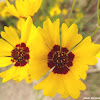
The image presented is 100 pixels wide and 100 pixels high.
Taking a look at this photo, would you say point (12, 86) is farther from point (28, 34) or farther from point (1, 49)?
point (28, 34)

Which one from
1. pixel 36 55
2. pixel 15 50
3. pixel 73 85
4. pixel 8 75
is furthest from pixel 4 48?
pixel 73 85

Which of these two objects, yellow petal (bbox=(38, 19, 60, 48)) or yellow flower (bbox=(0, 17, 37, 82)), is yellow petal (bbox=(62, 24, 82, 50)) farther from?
yellow flower (bbox=(0, 17, 37, 82))

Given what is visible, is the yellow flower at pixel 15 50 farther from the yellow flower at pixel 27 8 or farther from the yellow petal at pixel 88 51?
the yellow petal at pixel 88 51

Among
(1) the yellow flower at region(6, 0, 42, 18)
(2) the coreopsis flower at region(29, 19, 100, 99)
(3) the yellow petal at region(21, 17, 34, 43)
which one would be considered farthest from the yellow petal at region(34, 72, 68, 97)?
(1) the yellow flower at region(6, 0, 42, 18)

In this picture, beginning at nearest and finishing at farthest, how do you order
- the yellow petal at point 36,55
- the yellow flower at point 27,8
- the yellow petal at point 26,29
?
1. the yellow petal at point 36,55
2. the yellow petal at point 26,29
3. the yellow flower at point 27,8

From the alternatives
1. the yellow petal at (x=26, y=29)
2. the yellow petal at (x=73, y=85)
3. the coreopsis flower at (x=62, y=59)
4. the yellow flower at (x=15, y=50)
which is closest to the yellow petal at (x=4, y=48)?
the yellow flower at (x=15, y=50)

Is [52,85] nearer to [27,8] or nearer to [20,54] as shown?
[20,54]

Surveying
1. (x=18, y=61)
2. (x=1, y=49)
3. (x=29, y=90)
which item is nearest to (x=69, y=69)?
(x=18, y=61)
